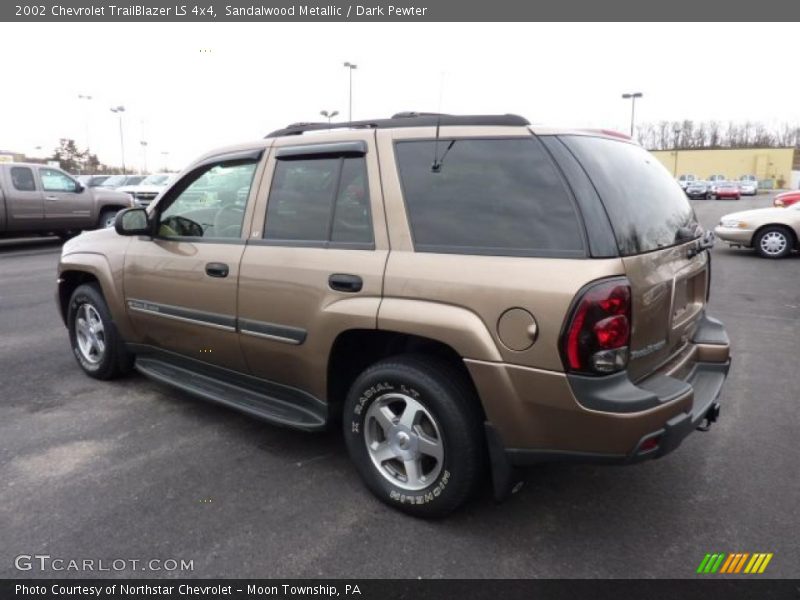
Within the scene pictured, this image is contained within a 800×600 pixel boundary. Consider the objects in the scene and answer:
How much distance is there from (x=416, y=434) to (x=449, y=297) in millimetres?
696

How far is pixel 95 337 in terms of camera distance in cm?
465

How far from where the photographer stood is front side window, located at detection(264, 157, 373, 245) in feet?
9.98

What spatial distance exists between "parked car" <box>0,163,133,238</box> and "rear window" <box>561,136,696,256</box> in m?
12.3

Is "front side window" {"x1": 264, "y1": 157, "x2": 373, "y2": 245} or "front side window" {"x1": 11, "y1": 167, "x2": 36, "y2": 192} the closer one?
"front side window" {"x1": 264, "y1": 157, "x2": 373, "y2": 245}

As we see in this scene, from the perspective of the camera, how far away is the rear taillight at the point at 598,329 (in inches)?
91.1

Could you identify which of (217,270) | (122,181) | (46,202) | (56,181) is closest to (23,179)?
(46,202)

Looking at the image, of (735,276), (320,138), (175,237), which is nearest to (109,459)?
(175,237)

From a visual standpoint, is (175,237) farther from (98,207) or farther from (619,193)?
(98,207)

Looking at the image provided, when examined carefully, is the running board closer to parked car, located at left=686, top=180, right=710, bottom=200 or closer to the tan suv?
the tan suv

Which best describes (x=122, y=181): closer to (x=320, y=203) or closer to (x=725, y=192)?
(x=320, y=203)

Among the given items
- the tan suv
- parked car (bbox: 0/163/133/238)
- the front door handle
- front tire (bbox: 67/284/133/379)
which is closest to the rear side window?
the tan suv

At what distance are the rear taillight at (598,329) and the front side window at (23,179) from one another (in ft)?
47.7

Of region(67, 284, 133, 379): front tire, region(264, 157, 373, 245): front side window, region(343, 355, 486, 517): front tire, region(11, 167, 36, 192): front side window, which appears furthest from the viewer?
region(11, 167, 36, 192): front side window

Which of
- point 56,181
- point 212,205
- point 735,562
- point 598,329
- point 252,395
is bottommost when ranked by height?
point 735,562
